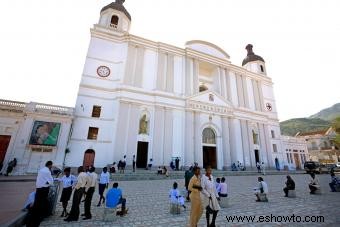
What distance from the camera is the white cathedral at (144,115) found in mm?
15531

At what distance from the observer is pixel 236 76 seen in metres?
29.1

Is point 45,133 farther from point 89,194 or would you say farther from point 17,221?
point 17,221

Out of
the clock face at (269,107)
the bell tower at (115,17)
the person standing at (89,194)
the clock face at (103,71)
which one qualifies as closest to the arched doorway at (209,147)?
the clock face at (269,107)

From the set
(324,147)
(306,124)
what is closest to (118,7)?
(324,147)

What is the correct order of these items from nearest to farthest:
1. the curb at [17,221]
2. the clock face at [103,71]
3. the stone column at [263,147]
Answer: the curb at [17,221] < the clock face at [103,71] < the stone column at [263,147]

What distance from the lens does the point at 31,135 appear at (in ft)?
49.2

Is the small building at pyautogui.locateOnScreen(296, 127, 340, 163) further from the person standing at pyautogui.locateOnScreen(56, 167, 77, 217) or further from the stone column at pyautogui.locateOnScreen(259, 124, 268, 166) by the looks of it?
the person standing at pyautogui.locateOnScreen(56, 167, 77, 217)

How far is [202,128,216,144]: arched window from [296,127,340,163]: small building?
29.6m

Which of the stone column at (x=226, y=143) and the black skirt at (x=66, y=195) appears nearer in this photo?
the black skirt at (x=66, y=195)

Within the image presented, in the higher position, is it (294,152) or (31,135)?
(294,152)

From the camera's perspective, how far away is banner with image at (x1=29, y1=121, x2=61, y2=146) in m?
15.0

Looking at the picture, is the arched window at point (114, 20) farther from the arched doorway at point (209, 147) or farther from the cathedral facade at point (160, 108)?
the arched doorway at point (209, 147)

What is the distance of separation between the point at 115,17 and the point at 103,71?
9.18 meters

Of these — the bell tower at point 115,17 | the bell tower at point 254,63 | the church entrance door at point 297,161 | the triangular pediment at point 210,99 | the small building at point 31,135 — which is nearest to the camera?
the small building at point 31,135
